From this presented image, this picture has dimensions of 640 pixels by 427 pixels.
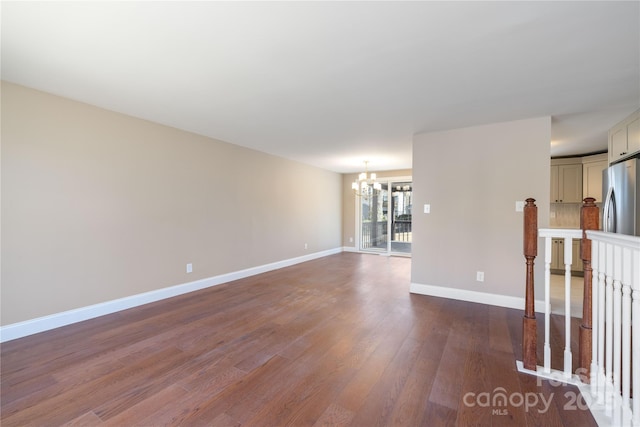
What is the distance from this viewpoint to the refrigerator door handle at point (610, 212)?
313 centimetres

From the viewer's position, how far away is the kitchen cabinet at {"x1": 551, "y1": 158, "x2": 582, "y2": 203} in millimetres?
5027

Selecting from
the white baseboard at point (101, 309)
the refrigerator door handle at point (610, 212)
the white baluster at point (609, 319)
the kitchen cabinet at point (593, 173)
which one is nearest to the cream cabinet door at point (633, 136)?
the refrigerator door handle at point (610, 212)

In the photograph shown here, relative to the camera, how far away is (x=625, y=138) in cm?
317

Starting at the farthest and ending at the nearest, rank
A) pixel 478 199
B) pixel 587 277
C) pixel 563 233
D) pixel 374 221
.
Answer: pixel 374 221 < pixel 478 199 < pixel 563 233 < pixel 587 277

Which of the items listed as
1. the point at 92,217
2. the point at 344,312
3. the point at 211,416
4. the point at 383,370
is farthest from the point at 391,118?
the point at 92,217

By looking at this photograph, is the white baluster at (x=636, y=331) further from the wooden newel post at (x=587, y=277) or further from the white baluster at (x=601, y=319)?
the wooden newel post at (x=587, y=277)

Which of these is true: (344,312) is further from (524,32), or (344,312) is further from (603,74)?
(603,74)

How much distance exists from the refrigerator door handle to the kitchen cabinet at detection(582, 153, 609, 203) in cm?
209

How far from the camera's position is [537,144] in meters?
3.27

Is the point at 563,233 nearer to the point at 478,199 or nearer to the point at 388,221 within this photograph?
the point at 478,199

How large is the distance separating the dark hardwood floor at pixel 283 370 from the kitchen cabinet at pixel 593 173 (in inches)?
138

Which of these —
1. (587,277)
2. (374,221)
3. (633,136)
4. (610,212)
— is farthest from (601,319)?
(374,221)

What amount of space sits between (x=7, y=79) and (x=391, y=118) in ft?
12.6

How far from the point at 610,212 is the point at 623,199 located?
0.27m
